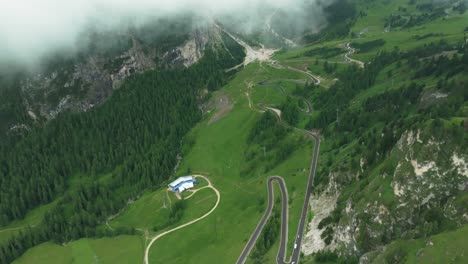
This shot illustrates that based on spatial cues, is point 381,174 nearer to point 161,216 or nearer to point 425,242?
point 425,242

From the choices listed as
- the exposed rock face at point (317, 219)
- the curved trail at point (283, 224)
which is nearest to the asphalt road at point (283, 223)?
the curved trail at point (283, 224)

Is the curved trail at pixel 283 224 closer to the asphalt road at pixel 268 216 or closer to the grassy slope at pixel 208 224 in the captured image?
the asphalt road at pixel 268 216

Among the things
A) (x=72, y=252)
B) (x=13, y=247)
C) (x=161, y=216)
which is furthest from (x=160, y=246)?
(x=13, y=247)

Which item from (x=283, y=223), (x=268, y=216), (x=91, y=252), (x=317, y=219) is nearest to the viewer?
(x=317, y=219)

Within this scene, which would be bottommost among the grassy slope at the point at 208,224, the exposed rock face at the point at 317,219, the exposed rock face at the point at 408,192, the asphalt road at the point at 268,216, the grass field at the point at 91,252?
the grass field at the point at 91,252

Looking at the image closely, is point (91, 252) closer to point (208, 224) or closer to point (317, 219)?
point (208, 224)

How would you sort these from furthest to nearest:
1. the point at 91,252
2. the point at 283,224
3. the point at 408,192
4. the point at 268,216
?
the point at 91,252 → the point at 268,216 → the point at 283,224 → the point at 408,192

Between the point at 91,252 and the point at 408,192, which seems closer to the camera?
the point at 408,192

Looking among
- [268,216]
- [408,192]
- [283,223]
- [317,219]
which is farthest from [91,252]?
[408,192]

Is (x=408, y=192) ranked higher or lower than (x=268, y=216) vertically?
higher

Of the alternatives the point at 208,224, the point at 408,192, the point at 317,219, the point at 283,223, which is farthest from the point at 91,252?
the point at 408,192

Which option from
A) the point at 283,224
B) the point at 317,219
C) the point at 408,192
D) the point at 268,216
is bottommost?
the point at 268,216

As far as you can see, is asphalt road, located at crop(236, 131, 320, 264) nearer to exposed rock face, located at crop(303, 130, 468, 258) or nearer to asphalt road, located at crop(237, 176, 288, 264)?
asphalt road, located at crop(237, 176, 288, 264)
